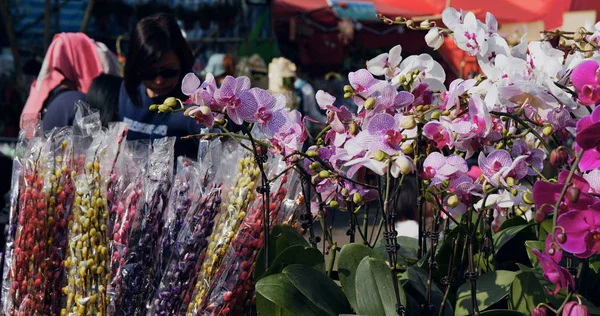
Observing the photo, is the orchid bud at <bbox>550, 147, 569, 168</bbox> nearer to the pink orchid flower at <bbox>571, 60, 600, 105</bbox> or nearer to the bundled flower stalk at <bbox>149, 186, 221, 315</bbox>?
the pink orchid flower at <bbox>571, 60, 600, 105</bbox>

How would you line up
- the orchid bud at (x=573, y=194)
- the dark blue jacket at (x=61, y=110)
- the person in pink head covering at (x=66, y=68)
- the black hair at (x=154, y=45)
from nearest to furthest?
the orchid bud at (x=573, y=194), the black hair at (x=154, y=45), the dark blue jacket at (x=61, y=110), the person in pink head covering at (x=66, y=68)

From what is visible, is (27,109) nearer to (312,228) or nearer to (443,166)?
(312,228)

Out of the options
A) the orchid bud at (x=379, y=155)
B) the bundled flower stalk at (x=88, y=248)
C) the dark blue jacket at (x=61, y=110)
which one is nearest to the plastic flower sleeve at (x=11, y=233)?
the bundled flower stalk at (x=88, y=248)

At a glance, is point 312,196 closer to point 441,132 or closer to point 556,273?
point 441,132

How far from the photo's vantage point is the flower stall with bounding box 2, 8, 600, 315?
4.03ft

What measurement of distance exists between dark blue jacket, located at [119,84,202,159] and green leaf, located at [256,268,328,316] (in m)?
1.79

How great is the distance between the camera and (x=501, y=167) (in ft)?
4.06

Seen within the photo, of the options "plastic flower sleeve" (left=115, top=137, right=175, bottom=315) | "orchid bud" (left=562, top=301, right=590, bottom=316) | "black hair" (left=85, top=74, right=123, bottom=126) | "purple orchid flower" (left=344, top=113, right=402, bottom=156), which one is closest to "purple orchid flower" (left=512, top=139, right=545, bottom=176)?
"purple orchid flower" (left=344, top=113, right=402, bottom=156)

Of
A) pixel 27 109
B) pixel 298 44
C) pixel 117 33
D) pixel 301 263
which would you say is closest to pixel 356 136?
pixel 301 263

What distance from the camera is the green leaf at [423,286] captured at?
1.31 m

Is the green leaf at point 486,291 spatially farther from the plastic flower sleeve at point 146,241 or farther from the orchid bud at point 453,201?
the plastic flower sleeve at point 146,241

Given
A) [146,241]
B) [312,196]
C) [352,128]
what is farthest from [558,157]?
[146,241]

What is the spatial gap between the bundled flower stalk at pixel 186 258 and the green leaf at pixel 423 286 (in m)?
0.34

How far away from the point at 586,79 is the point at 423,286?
42cm
